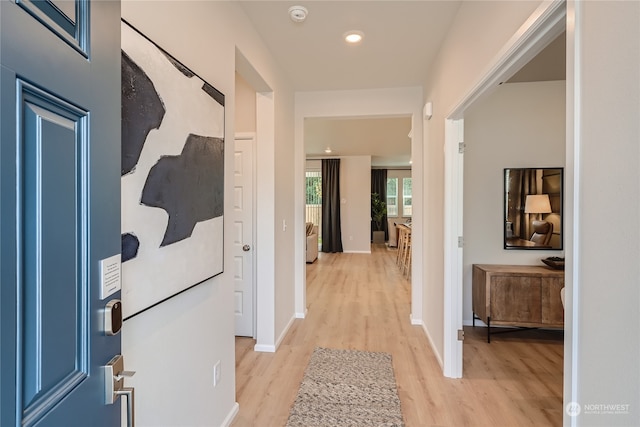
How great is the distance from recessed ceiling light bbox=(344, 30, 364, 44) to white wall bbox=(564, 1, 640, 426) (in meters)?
1.67

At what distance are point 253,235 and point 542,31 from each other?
2.56 m

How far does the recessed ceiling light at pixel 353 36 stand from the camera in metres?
2.36

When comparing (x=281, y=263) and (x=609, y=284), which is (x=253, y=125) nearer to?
(x=281, y=263)

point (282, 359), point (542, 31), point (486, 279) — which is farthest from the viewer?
point (486, 279)

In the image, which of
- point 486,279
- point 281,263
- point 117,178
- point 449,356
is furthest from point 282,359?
point 117,178

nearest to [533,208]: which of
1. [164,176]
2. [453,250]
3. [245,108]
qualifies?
[453,250]

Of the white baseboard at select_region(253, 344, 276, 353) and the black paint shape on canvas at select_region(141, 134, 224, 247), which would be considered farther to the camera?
the white baseboard at select_region(253, 344, 276, 353)

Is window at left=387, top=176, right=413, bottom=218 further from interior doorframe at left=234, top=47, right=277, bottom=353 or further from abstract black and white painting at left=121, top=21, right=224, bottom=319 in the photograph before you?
abstract black and white painting at left=121, top=21, right=224, bottom=319

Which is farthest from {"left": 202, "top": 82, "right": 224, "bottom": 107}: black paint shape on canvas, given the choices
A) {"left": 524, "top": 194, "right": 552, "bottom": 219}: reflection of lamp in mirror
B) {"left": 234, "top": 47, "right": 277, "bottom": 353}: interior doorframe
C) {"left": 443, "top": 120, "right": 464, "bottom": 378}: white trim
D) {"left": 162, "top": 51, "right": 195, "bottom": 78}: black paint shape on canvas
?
{"left": 524, "top": 194, "right": 552, "bottom": 219}: reflection of lamp in mirror

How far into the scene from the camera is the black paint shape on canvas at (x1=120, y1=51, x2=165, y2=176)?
97 centimetres

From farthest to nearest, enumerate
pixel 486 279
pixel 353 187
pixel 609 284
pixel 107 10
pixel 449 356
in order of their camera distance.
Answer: pixel 353 187 → pixel 486 279 → pixel 449 356 → pixel 609 284 → pixel 107 10

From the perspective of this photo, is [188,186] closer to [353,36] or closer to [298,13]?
[298,13]

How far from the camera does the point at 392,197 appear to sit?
10.5 m

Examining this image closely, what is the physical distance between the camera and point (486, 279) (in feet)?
9.70
